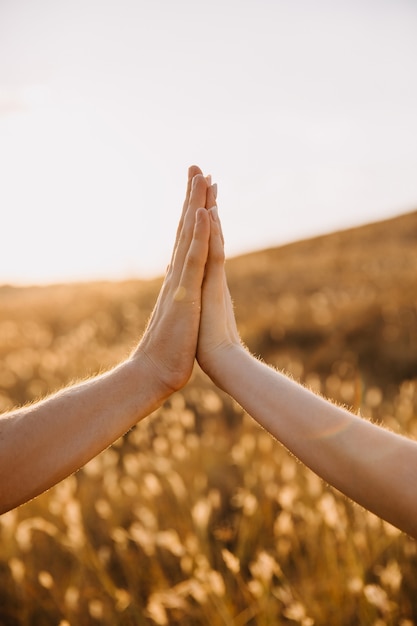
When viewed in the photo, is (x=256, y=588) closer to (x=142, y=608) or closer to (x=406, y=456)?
(x=142, y=608)

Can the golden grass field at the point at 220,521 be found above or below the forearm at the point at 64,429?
below

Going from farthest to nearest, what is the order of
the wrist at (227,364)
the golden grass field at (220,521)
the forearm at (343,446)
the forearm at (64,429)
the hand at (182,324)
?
the golden grass field at (220,521) < the hand at (182,324) < the wrist at (227,364) < the forearm at (64,429) < the forearm at (343,446)

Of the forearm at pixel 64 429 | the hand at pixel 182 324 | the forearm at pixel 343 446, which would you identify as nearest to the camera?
the forearm at pixel 343 446

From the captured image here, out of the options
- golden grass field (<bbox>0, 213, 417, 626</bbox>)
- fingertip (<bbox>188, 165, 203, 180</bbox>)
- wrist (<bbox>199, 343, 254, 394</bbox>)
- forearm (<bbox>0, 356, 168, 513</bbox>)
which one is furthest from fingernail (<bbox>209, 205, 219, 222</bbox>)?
golden grass field (<bbox>0, 213, 417, 626</bbox>)

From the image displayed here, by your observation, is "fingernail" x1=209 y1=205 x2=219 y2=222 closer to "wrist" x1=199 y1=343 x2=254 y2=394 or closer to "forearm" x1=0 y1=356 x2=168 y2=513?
"wrist" x1=199 y1=343 x2=254 y2=394

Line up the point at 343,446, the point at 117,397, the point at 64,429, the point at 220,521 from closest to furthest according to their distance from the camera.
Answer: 1. the point at 343,446
2. the point at 64,429
3. the point at 117,397
4. the point at 220,521

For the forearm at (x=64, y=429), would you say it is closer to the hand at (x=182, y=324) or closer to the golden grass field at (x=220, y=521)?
the hand at (x=182, y=324)

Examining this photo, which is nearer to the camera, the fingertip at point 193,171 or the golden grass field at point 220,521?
the fingertip at point 193,171

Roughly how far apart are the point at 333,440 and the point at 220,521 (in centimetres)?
206

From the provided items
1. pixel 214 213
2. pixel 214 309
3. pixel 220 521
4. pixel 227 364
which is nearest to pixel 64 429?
pixel 227 364

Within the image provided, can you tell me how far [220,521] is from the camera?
9.99 ft

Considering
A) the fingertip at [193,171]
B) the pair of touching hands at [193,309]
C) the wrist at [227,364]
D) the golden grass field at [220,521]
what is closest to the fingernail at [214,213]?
the pair of touching hands at [193,309]

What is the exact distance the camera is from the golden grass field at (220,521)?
84.0 inches

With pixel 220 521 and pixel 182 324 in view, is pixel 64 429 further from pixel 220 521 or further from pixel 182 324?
pixel 220 521
